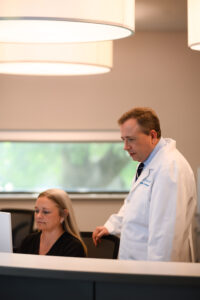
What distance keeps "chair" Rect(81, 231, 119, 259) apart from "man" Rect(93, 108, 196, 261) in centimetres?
7

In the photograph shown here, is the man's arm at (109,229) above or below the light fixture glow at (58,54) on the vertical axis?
below

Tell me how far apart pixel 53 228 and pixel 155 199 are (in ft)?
Answer: 2.70

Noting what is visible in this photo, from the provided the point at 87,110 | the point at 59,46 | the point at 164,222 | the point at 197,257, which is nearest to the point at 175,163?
the point at 164,222

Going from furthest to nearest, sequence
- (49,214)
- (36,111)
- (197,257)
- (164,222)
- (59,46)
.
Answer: (36,111), (197,257), (49,214), (59,46), (164,222)

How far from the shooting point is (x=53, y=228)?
3.43m

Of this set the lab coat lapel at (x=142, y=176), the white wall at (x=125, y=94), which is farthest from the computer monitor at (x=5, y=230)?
the white wall at (x=125, y=94)

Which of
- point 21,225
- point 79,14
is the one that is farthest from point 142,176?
point 21,225

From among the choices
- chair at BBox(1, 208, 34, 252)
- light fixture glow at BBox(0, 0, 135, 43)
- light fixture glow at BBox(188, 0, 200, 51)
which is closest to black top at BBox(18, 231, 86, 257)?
light fixture glow at BBox(188, 0, 200, 51)

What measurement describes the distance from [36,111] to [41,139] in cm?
33

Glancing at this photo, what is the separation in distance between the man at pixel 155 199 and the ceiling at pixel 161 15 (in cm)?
236

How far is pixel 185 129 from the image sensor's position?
6.75 m

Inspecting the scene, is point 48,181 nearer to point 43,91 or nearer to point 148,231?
point 43,91

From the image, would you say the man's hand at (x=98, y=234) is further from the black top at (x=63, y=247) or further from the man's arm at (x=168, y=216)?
the man's arm at (x=168, y=216)

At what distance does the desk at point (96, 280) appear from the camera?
1618 millimetres
